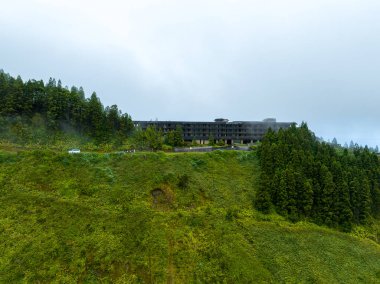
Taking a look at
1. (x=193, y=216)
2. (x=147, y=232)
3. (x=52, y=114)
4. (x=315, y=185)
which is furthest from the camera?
(x=52, y=114)

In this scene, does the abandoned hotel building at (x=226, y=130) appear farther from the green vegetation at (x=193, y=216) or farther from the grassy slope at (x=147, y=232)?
the grassy slope at (x=147, y=232)

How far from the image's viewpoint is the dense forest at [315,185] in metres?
30.3

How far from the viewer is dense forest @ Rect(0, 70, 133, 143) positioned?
156ft

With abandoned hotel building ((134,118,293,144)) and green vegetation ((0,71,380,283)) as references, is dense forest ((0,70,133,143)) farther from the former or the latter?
abandoned hotel building ((134,118,293,144))

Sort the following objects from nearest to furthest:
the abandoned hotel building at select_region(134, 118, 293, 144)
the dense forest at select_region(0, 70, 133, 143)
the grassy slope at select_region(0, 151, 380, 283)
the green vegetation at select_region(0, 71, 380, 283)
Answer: the grassy slope at select_region(0, 151, 380, 283) < the green vegetation at select_region(0, 71, 380, 283) < the dense forest at select_region(0, 70, 133, 143) < the abandoned hotel building at select_region(134, 118, 293, 144)

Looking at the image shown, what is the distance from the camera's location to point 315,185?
1249 inches

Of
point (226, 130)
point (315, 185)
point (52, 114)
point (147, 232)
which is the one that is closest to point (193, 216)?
point (147, 232)

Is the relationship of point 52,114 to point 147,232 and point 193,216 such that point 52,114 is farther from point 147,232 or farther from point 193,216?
point 193,216

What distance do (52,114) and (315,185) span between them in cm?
5274

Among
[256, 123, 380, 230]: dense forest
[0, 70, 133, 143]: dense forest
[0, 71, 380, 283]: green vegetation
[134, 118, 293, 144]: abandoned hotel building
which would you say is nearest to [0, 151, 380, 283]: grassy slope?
[0, 71, 380, 283]: green vegetation

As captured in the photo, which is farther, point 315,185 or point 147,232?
point 315,185

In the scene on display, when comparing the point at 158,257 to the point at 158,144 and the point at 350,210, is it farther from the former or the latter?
the point at 158,144

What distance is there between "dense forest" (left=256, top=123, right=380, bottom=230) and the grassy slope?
7.32ft


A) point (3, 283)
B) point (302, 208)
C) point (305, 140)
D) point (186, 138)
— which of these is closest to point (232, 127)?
point (186, 138)
